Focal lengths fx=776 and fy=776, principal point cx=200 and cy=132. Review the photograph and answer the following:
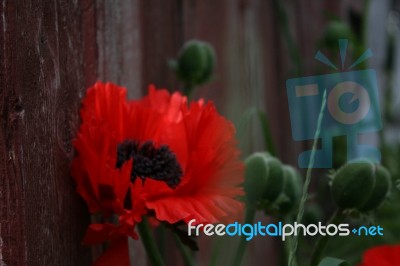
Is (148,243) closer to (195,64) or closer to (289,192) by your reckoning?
(289,192)

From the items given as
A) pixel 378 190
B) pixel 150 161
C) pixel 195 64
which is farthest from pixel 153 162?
pixel 195 64

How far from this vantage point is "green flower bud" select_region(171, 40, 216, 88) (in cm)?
113

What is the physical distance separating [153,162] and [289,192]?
0.57 feet

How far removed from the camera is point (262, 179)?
2.70 ft

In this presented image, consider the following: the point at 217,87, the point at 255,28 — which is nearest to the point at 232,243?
the point at 217,87

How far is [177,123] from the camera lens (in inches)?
32.0

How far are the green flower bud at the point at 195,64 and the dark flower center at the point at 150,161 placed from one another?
345 millimetres

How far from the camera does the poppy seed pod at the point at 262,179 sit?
83cm

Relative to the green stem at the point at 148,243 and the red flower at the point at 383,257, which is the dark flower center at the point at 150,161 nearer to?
the green stem at the point at 148,243

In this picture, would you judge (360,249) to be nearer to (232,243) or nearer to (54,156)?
(232,243)

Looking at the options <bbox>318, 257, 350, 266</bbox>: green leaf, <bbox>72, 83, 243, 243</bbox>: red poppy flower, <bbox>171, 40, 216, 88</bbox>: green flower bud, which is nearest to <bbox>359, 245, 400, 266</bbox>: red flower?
<bbox>318, 257, 350, 266</bbox>: green leaf

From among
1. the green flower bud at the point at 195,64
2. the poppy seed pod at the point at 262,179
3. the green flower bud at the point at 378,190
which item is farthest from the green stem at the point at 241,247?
the green flower bud at the point at 195,64

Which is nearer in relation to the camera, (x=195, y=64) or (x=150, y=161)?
(x=150, y=161)

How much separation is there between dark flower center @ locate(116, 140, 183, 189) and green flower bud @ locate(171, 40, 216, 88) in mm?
345
